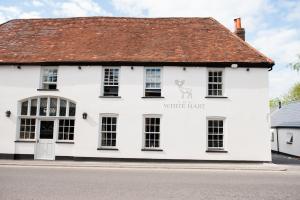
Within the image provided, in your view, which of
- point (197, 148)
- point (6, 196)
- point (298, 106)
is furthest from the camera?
point (298, 106)

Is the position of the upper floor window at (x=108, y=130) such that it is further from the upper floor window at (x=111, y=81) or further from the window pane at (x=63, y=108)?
the window pane at (x=63, y=108)

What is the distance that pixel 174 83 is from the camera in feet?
63.7

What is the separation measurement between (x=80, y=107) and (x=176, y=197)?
39.4ft

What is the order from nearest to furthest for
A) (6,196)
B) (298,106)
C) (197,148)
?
1. (6,196)
2. (197,148)
3. (298,106)

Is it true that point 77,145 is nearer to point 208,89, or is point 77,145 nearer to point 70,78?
point 70,78

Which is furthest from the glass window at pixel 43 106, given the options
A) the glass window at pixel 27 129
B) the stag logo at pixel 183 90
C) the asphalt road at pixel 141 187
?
the stag logo at pixel 183 90

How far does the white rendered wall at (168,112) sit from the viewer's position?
742 inches

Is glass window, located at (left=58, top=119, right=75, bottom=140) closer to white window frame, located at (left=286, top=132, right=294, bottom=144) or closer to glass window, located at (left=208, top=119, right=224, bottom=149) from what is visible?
glass window, located at (left=208, top=119, right=224, bottom=149)

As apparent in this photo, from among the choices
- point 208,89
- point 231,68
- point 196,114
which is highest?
point 231,68

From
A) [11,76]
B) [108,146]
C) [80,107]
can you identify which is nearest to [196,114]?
[108,146]

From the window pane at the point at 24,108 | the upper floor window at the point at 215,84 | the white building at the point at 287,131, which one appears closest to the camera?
the upper floor window at the point at 215,84

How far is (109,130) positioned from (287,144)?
58.0ft

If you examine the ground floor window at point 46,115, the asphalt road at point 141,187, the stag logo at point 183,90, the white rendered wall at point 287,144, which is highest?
the stag logo at point 183,90

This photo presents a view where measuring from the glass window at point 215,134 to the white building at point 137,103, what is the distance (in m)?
A: 0.06
